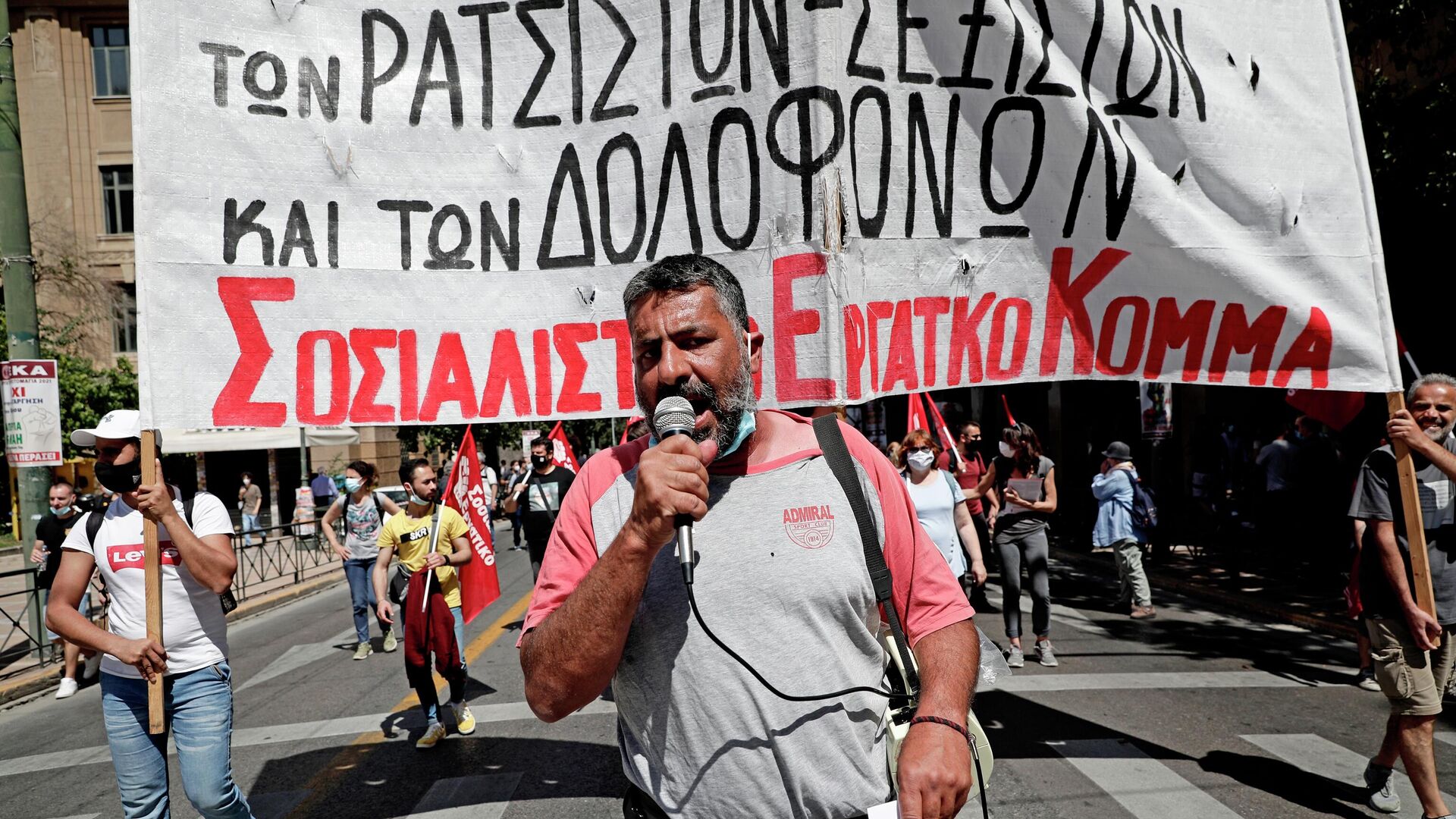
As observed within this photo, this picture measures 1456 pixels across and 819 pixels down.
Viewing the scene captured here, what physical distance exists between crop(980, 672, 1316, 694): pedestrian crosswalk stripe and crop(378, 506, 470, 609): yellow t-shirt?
4.09m

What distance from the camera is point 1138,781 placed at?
17.0 feet

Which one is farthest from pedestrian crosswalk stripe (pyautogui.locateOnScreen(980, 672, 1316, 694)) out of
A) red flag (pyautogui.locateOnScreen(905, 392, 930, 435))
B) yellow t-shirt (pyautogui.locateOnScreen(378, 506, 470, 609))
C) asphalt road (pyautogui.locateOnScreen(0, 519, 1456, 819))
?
yellow t-shirt (pyautogui.locateOnScreen(378, 506, 470, 609))

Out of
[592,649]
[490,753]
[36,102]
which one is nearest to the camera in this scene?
[592,649]

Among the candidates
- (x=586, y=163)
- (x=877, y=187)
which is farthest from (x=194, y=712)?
(x=877, y=187)

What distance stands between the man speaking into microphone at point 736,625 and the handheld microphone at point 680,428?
3 centimetres

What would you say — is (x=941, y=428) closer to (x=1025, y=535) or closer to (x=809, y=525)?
(x=1025, y=535)

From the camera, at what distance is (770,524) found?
198 centimetres

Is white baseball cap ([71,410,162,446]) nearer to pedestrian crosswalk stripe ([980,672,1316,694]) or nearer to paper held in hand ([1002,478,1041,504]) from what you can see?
pedestrian crosswalk stripe ([980,672,1316,694])

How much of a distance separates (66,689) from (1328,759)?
10410 mm

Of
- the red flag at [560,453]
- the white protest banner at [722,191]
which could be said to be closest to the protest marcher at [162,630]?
the white protest banner at [722,191]

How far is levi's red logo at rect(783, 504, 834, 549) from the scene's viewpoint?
6.46 feet

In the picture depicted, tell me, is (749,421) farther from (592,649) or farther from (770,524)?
(592,649)

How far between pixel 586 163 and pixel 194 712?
2634mm

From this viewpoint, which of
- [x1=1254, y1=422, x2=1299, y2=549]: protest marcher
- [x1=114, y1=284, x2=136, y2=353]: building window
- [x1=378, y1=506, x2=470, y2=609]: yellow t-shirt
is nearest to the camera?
[x1=378, y1=506, x2=470, y2=609]: yellow t-shirt
